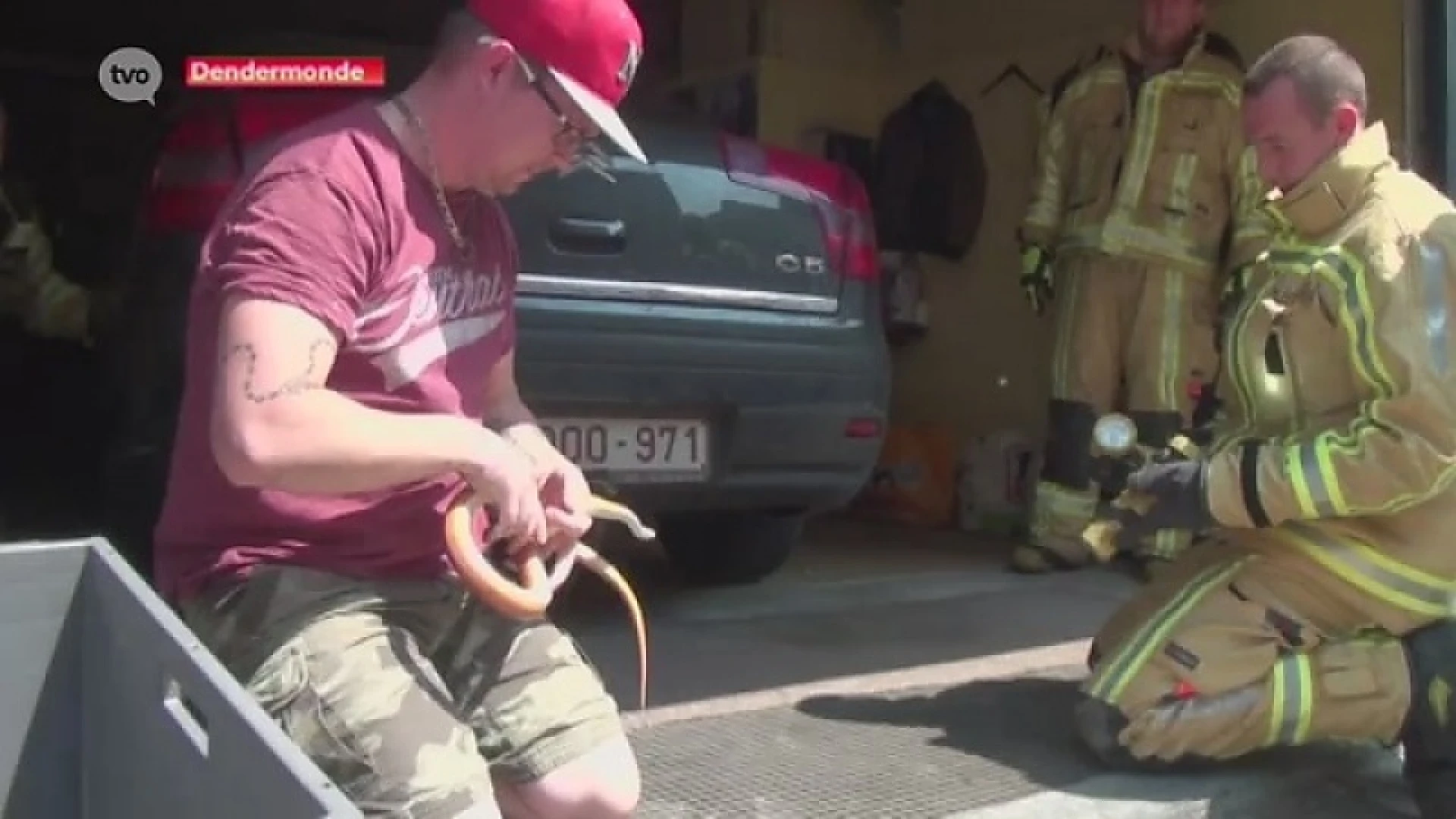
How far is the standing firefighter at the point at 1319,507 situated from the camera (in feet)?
9.89

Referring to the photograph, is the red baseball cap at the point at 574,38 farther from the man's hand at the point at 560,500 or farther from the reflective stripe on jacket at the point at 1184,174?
the reflective stripe on jacket at the point at 1184,174

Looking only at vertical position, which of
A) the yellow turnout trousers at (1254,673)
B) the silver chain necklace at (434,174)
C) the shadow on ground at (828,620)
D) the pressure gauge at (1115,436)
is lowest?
the shadow on ground at (828,620)

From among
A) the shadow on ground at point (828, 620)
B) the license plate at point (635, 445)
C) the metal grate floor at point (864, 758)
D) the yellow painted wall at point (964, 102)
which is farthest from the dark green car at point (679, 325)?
the yellow painted wall at point (964, 102)

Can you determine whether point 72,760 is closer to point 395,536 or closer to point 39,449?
point 395,536

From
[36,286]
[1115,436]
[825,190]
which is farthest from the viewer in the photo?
[36,286]

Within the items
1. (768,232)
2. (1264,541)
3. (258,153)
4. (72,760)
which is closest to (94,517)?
(258,153)

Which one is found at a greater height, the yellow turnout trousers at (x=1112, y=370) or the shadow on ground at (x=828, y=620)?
the yellow turnout trousers at (x=1112, y=370)

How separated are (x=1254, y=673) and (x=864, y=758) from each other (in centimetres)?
75

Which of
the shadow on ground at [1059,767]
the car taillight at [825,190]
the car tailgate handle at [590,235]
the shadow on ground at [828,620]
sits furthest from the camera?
the car taillight at [825,190]

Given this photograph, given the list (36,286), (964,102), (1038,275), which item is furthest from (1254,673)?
(964,102)

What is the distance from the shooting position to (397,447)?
1795 millimetres

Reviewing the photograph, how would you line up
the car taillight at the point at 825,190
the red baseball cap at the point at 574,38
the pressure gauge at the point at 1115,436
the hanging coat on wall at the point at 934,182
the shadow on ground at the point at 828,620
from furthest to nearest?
the hanging coat on wall at the point at 934,182 < the car taillight at the point at 825,190 < the shadow on ground at the point at 828,620 < the pressure gauge at the point at 1115,436 < the red baseball cap at the point at 574,38

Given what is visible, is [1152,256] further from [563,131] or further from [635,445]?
[563,131]

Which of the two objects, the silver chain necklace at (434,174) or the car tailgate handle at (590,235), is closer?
the silver chain necklace at (434,174)
